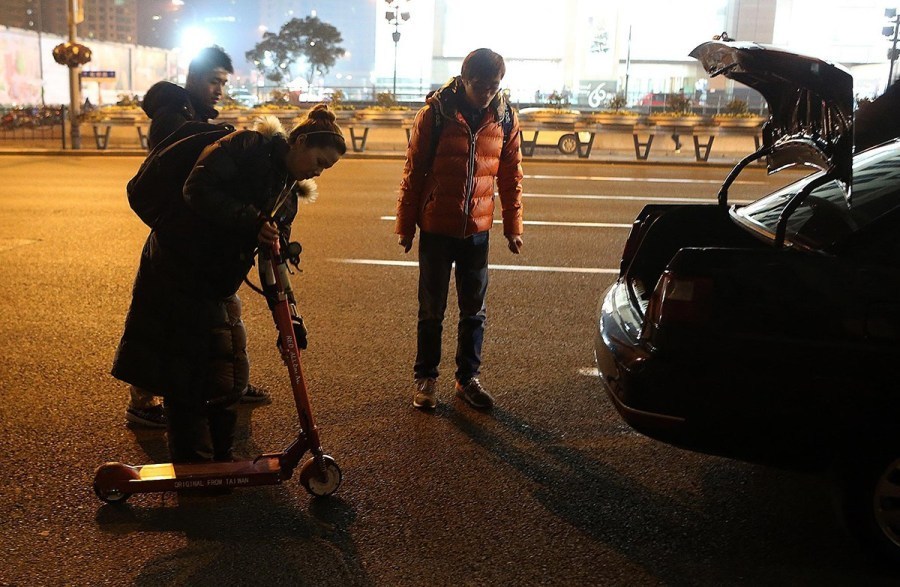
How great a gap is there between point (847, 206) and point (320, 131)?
215 cm

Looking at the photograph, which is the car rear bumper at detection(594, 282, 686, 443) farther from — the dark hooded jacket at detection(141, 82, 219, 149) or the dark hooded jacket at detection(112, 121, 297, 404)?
the dark hooded jacket at detection(141, 82, 219, 149)

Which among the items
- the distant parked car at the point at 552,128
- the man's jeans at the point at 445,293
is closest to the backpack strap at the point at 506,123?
the man's jeans at the point at 445,293

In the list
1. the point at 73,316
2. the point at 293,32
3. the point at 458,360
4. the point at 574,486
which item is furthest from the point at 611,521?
the point at 293,32

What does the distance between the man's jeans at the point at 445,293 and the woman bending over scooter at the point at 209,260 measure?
1.20m

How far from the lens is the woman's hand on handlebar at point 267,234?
3.32m

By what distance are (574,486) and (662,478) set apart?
1.39ft

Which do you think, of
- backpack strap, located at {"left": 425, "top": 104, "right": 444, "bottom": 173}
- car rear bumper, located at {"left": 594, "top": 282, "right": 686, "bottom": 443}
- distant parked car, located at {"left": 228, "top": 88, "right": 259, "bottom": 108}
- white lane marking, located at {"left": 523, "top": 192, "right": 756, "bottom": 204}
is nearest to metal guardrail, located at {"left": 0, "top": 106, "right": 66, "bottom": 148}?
distant parked car, located at {"left": 228, "top": 88, "right": 259, "bottom": 108}

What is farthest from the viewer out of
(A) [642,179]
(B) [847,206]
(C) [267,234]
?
(A) [642,179]

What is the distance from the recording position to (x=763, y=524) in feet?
11.6

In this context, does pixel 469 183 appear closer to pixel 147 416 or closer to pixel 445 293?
pixel 445 293

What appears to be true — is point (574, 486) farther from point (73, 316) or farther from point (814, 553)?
point (73, 316)

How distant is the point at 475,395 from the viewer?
15.7 feet

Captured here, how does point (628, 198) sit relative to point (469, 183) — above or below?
below

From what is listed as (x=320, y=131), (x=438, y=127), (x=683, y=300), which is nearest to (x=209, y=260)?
(x=320, y=131)
